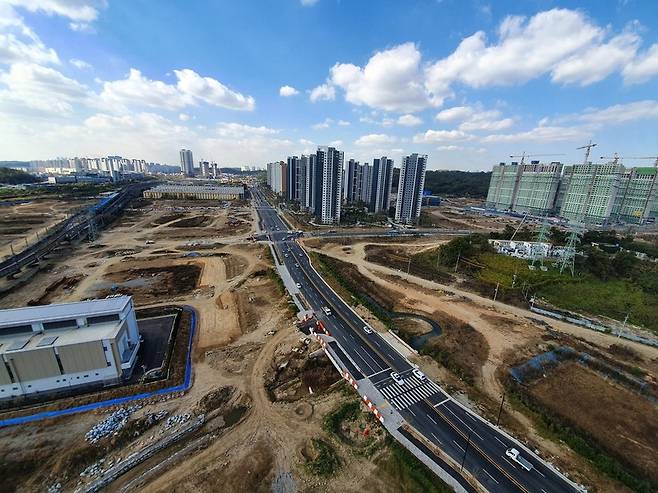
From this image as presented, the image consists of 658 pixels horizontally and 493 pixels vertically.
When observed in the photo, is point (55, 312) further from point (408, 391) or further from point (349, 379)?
point (408, 391)

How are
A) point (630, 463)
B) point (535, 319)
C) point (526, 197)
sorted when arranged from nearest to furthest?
1. point (630, 463)
2. point (535, 319)
3. point (526, 197)

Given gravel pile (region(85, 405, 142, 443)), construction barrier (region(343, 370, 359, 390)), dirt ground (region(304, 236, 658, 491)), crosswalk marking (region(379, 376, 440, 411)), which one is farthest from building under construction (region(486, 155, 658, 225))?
gravel pile (region(85, 405, 142, 443))

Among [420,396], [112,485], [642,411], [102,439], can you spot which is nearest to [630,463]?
[642,411]

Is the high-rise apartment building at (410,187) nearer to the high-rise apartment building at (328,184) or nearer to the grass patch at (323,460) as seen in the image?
the high-rise apartment building at (328,184)

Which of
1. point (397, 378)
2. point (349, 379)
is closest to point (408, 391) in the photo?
point (397, 378)

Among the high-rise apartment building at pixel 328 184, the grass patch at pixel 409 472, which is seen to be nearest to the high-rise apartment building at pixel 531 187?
the high-rise apartment building at pixel 328 184

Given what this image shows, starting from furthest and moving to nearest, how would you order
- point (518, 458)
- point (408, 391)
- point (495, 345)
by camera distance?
1. point (495, 345)
2. point (408, 391)
3. point (518, 458)

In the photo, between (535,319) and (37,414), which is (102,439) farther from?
(535,319)

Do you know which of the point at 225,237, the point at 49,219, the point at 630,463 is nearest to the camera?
the point at 630,463
